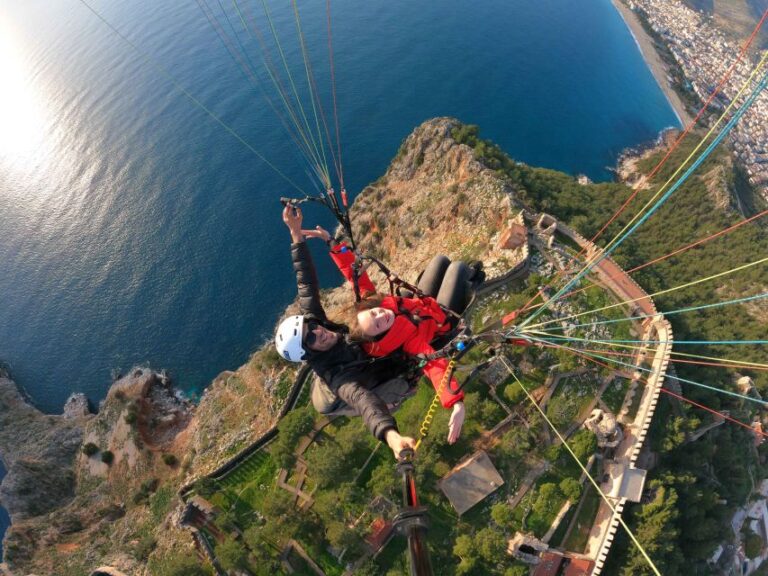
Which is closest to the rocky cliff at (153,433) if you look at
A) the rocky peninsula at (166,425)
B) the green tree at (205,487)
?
the rocky peninsula at (166,425)

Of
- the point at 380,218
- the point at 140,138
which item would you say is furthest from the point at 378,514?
the point at 140,138

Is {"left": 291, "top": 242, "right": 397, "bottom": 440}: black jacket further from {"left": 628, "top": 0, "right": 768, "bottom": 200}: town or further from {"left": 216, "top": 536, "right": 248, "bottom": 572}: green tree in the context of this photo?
{"left": 628, "top": 0, "right": 768, "bottom": 200}: town

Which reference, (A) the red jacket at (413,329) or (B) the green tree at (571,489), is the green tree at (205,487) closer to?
(A) the red jacket at (413,329)

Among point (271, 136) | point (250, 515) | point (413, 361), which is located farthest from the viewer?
point (271, 136)

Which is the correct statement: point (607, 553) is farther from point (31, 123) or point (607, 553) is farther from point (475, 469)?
point (31, 123)

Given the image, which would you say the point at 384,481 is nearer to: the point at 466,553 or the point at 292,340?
the point at 466,553

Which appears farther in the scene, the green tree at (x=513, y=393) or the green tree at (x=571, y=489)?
the green tree at (x=513, y=393)
